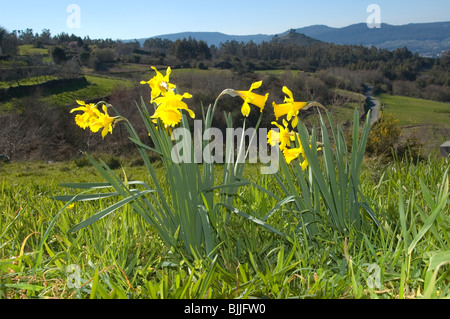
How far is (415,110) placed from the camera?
1523 inches

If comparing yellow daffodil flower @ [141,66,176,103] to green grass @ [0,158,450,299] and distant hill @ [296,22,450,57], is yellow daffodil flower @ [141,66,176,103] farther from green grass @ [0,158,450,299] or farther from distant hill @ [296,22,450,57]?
distant hill @ [296,22,450,57]

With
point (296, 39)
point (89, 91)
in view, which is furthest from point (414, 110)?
point (296, 39)

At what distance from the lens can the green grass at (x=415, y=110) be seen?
3314cm

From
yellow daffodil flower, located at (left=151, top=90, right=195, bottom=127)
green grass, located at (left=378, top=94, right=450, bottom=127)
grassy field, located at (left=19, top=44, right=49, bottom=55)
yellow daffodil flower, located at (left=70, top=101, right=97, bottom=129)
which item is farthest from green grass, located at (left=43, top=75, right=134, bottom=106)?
yellow daffodil flower, located at (left=151, top=90, right=195, bottom=127)

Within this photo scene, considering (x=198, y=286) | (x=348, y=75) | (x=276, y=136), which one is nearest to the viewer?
(x=198, y=286)

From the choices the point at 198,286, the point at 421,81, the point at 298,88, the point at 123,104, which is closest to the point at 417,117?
the point at 298,88

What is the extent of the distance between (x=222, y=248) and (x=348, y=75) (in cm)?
4716

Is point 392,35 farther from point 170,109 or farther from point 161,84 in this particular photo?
point 170,109

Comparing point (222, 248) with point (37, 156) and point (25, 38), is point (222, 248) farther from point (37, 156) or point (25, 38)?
point (25, 38)

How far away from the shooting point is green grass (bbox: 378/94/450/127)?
33144 millimetres

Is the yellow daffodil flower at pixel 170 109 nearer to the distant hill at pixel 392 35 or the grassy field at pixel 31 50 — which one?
the grassy field at pixel 31 50

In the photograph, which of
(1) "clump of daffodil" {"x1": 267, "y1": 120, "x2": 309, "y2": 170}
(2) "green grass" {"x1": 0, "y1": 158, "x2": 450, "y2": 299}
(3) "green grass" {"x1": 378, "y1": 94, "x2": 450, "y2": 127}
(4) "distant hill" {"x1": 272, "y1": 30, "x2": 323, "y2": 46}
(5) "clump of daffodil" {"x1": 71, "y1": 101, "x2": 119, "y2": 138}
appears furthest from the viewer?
(4) "distant hill" {"x1": 272, "y1": 30, "x2": 323, "y2": 46}

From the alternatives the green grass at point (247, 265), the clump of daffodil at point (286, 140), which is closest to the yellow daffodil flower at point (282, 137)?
the clump of daffodil at point (286, 140)

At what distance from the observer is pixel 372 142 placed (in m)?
9.55
